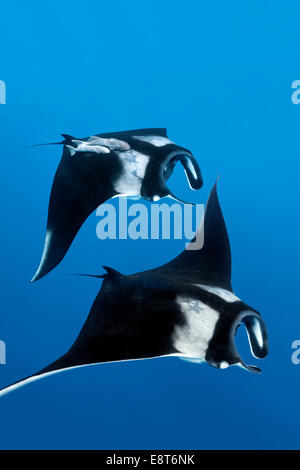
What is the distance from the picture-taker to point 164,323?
2248 millimetres

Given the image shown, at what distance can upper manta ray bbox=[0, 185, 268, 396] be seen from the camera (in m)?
2.07

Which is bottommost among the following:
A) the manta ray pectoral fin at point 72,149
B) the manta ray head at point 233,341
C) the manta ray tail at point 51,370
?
the manta ray tail at point 51,370

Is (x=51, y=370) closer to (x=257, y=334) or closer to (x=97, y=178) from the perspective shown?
(x=257, y=334)

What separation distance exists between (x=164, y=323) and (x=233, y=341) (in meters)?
0.35

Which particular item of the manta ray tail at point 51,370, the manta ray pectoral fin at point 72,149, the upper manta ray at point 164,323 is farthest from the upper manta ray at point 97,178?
the manta ray tail at point 51,370

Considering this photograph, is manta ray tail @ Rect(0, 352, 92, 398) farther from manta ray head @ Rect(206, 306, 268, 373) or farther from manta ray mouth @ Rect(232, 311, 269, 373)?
manta ray mouth @ Rect(232, 311, 269, 373)

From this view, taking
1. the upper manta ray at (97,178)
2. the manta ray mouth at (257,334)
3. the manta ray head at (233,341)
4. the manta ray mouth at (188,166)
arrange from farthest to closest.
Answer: the manta ray mouth at (188,166)
the upper manta ray at (97,178)
the manta ray mouth at (257,334)
the manta ray head at (233,341)

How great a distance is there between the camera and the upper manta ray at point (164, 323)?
6.78 feet

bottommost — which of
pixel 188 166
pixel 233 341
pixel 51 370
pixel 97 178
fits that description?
pixel 51 370

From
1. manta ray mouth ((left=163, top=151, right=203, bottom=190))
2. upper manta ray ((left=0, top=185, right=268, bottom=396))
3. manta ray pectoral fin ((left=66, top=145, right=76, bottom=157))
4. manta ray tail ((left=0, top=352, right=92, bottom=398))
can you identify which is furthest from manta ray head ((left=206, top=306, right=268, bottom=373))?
manta ray pectoral fin ((left=66, top=145, right=76, bottom=157))

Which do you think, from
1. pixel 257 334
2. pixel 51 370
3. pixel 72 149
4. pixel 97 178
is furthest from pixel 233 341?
pixel 72 149

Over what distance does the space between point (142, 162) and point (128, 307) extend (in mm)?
1160

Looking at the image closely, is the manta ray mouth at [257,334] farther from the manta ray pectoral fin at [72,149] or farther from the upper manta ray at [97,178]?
the manta ray pectoral fin at [72,149]
